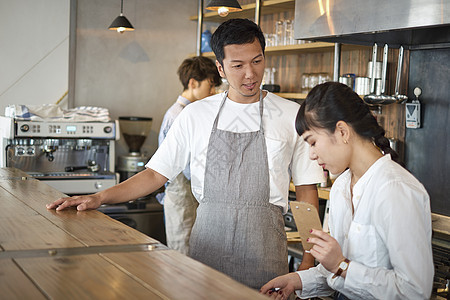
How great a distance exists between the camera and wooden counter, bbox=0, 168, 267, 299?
108cm

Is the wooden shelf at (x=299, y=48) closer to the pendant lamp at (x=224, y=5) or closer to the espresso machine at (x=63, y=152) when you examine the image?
the pendant lamp at (x=224, y=5)

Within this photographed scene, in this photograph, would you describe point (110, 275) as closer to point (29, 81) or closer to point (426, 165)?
point (426, 165)

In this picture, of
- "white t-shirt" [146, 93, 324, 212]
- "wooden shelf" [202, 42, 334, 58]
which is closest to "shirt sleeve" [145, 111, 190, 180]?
"white t-shirt" [146, 93, 324, 212]

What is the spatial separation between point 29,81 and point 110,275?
4.51m

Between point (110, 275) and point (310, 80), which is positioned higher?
point (310, 80)

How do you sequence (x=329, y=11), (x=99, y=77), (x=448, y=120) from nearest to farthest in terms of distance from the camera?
(x=329, y=11) → (x=448, y=120) → (x=99, y=77)

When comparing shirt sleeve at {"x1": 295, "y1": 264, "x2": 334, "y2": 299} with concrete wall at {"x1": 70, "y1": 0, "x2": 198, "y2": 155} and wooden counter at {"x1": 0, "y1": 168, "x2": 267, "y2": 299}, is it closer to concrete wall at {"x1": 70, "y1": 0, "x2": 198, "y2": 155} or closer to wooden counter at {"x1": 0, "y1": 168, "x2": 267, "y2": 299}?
wooden counter at {"x1": 0, "y1": 168, "x2": 267, "y2": 299}

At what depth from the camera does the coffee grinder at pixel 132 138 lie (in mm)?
5305

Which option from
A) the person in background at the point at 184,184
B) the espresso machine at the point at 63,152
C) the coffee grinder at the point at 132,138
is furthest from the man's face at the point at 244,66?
the coffee grinder at the point at 132,138

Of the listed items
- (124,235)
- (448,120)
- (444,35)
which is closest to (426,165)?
(448,120)

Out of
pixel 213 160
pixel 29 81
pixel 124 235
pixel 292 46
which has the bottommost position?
pixel 124 235

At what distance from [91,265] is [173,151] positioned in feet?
3.54

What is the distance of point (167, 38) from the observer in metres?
5.93

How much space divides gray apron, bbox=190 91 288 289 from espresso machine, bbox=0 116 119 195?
2.49 metres
